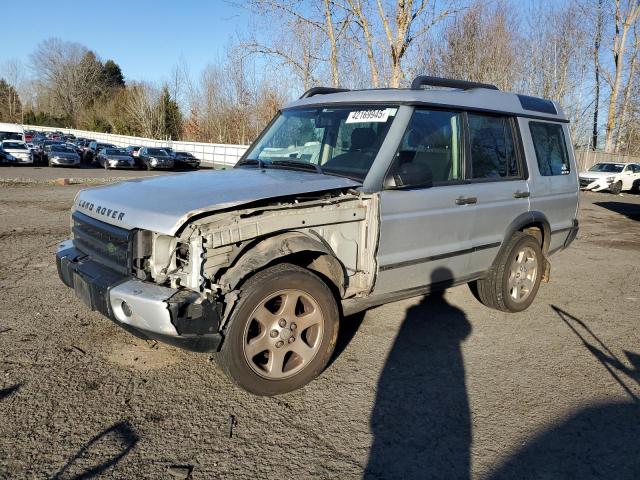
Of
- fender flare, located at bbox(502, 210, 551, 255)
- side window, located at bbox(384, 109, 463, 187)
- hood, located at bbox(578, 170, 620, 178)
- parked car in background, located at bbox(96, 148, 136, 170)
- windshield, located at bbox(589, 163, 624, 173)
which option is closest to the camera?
side window, located at bbox(384, 109, 463, 187)

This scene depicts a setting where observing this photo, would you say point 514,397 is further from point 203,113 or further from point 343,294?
point 203,113

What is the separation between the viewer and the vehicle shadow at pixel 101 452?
8.33 feet

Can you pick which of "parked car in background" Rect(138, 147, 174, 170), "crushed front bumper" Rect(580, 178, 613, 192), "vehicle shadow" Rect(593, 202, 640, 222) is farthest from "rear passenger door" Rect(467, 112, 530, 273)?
"parked car in background" Rect(138, 147, 174, 170)

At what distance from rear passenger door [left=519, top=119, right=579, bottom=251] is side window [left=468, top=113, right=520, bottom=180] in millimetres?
225

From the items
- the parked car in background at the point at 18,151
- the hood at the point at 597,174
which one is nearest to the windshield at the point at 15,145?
the parked car in background at the point at 18,151

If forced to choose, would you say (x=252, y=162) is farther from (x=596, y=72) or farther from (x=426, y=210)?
(x=596, y=72)

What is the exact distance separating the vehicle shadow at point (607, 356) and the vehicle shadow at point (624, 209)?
11339 millimetres

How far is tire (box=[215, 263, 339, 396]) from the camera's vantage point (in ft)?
10.3

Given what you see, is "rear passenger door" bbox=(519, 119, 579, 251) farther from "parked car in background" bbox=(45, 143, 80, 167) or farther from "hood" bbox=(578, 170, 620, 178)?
"parked car in background" bbox=(45, 143, 80, 167)

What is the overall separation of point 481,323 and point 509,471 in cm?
237

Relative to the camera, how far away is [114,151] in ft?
108

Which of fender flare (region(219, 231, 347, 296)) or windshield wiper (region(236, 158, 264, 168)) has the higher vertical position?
windshield wiper (region(236, 158, 264, 168))

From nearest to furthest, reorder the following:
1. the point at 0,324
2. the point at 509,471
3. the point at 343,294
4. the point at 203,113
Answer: the point at 509,471 → the point at 343,294 → the point at 0,324 → the point at 203,113

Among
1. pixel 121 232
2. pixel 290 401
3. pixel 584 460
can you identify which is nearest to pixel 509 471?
pixel 584 460
